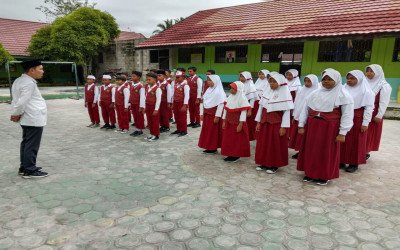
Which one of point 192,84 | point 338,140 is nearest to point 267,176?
point 338,140

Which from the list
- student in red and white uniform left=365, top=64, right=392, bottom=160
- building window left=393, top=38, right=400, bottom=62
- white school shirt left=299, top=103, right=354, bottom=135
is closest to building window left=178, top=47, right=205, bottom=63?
building window left=393, top=38, right=400, bottom=62

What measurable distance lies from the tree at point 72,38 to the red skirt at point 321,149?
1978 cm

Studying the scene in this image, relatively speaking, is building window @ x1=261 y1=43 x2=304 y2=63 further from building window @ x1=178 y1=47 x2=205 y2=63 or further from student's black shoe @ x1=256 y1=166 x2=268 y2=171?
student's black shoe @ x1=256 y1=166 x2=268 y2=171

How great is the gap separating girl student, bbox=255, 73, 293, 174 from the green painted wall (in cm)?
868

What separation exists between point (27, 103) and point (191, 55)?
42.6ft

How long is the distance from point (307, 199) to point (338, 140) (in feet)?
3.04

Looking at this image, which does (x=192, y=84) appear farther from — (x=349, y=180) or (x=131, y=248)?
(x=131, y=248)

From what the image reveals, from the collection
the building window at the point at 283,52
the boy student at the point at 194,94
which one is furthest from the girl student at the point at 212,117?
the building window at the point at 283,52

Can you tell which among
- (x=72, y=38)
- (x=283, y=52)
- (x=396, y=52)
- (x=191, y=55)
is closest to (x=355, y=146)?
(x=396, y=52)

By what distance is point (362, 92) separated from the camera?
4.15m

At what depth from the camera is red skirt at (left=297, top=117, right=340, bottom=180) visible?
144 inches

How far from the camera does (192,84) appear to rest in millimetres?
7535

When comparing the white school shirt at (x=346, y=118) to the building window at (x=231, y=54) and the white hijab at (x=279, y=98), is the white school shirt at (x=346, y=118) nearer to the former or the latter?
the white hijab at (x=279, y=98)

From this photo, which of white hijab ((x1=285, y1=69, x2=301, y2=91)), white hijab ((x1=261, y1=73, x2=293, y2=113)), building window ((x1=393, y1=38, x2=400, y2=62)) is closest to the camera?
white hijab ((x1=261, y1=73, x2=293, y2=113))
